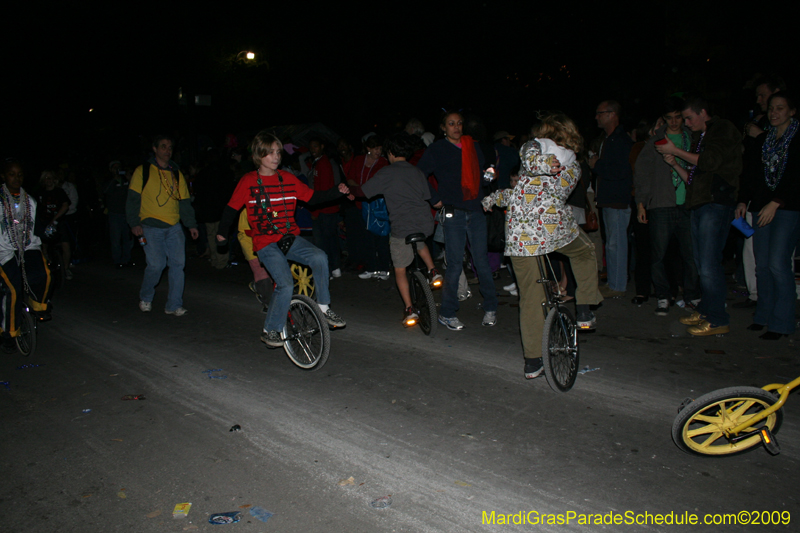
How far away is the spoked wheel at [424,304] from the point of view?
6738 mm

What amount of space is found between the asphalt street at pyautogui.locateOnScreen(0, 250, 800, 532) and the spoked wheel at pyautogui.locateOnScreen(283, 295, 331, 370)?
0.17 meters

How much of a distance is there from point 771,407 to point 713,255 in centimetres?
308

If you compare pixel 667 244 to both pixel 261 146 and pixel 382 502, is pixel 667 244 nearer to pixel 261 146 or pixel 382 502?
pixel 261 146

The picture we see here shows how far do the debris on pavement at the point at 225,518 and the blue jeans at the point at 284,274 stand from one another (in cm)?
260

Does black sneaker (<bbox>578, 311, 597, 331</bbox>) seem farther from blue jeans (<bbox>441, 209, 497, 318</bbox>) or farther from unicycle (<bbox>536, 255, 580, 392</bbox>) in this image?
blue jeans (<bbox>441, 209, 497, 318</bbox>)

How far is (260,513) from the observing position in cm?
356

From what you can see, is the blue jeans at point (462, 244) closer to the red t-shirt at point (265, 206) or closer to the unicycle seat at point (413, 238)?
the unicycle seat at point (413, 238)

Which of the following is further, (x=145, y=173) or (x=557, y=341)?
(x=145, y=173)

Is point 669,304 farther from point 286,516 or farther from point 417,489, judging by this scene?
point 286,516

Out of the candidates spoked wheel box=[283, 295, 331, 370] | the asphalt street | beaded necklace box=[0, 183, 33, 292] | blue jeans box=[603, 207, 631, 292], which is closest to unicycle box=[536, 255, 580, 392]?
the asphalt street

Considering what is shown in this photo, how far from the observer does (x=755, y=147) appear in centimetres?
627

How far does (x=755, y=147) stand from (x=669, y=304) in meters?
2.15

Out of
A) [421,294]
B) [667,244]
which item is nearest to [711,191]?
[667,244]

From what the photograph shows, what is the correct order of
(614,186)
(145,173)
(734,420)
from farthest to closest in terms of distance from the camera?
1. (145,173)
2. (614,186)
3. (734,420)
